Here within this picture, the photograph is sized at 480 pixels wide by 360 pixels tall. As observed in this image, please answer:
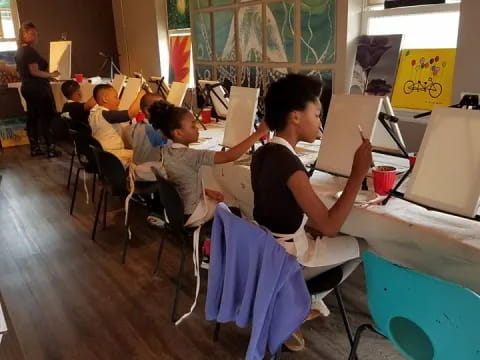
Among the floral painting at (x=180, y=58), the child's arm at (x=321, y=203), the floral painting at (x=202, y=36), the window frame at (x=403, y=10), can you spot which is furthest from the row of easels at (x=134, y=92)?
the child's arm at (x=321, y=203)

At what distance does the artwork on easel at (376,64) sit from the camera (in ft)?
8.76

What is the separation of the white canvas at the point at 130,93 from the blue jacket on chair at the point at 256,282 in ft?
8.48

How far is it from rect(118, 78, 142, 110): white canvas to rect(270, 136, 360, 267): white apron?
8.32 feet

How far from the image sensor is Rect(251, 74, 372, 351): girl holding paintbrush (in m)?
1.40

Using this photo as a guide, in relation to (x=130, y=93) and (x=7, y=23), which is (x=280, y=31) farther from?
(x=7, y=23)

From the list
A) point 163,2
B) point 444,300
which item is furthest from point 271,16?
point 444,300

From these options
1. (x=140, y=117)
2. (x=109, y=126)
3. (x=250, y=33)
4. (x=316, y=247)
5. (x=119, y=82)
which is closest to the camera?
(x=316, y=247)

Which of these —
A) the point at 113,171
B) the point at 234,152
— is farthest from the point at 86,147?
the point at 234,152

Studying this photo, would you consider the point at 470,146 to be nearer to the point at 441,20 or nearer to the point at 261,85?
the point at 441,20

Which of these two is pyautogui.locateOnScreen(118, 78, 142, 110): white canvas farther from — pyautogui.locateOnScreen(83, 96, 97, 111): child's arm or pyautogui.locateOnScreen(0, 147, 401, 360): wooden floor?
pyautogui.locateOnScreen(0, 147, 401, 360): wooden floor

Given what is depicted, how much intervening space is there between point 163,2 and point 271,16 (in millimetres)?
1962

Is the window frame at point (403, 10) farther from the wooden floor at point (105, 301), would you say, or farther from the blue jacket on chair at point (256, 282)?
the blue jacket on chair at point (256, 282)

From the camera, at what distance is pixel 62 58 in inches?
215

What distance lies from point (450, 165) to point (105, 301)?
1.74 m
